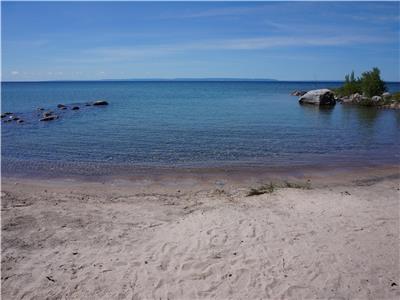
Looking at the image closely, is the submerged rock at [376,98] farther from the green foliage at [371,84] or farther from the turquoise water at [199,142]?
the turquoise water at [199,142]

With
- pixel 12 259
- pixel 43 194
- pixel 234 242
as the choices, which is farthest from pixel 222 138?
pixel 12 259

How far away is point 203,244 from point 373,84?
153 ft

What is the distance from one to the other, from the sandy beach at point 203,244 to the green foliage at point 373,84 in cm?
4013

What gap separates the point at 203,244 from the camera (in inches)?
300

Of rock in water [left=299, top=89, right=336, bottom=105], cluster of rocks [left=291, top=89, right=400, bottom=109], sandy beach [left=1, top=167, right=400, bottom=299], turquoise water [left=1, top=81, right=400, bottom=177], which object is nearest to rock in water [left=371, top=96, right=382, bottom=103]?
cluster of rocks [left=291, top=89, right=400, bottom=109]

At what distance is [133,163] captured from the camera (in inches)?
631

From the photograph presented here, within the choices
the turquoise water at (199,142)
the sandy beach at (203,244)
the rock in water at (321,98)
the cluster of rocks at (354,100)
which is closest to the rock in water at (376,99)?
the cluster of rocks at (354,100)

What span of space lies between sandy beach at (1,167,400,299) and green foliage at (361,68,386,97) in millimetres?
40131

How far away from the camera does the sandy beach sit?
623cm

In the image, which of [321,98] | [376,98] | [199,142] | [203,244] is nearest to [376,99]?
[376,98]

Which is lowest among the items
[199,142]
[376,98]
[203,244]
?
[203,244]

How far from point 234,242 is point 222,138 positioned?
14.4 meters

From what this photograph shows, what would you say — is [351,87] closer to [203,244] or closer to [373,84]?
[373,84]

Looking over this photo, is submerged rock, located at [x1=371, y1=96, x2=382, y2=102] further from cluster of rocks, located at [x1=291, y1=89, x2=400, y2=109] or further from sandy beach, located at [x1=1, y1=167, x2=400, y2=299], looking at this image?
sandy beach, located at [x1=1, y1=167, x2=400, y2=299]
